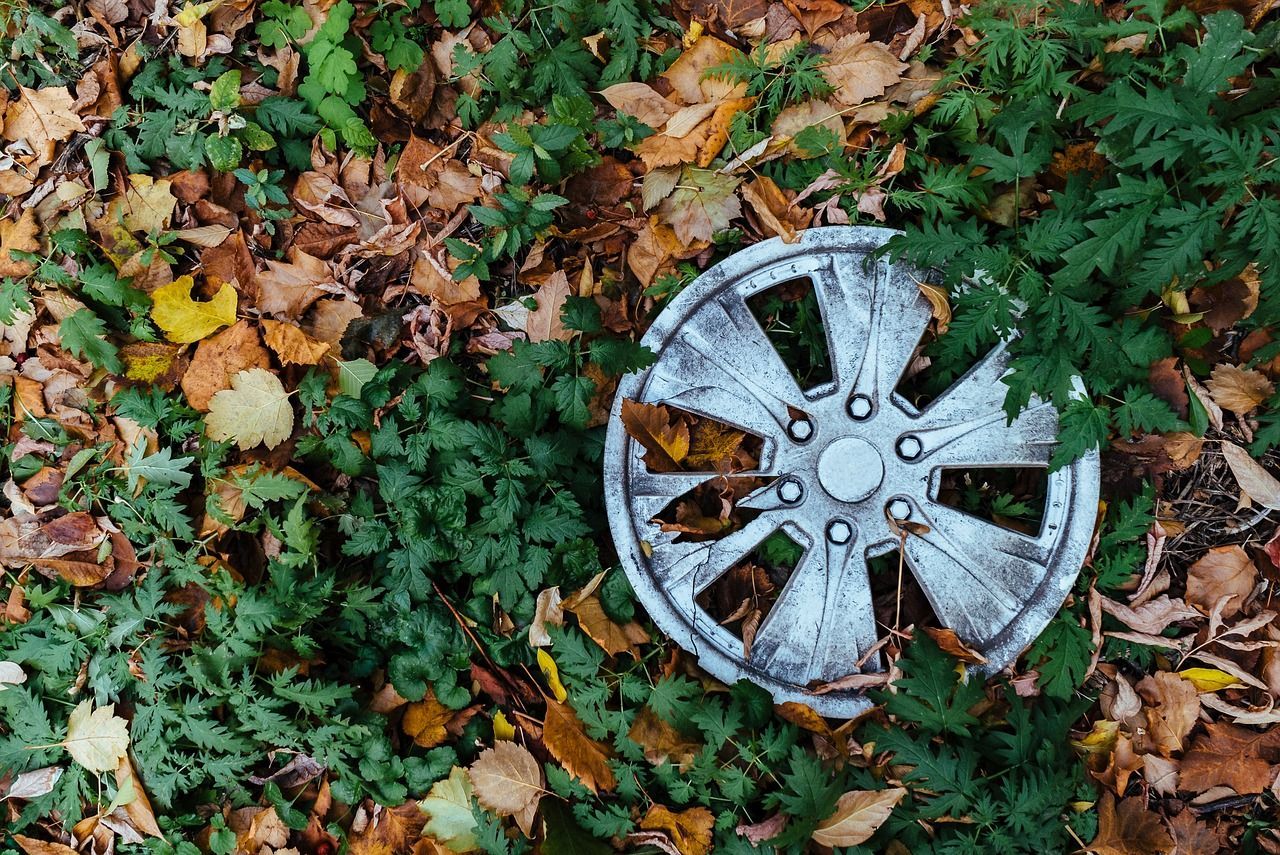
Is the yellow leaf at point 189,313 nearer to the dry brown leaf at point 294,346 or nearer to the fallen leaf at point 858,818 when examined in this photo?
the dry brown leaf at point 294,346

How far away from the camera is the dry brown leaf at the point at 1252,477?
9.12 ft

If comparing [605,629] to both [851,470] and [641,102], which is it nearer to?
[851,470]

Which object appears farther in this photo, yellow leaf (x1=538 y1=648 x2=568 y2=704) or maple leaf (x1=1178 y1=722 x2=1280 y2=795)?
Result: yellow leaf (x1=538 y1=648 x2=568 y2=704)

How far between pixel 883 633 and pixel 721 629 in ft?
1.80

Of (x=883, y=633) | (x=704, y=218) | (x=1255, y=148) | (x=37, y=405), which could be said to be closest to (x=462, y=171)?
(x=704, y=218)

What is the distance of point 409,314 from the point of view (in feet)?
10.2

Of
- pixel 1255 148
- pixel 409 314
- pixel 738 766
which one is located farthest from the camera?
Answer: pixel 409 314

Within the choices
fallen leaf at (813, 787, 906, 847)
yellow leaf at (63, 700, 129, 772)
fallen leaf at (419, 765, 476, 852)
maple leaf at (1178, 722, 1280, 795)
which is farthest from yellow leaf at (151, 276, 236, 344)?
maple leaf at (1178, 722, 1280, 795)

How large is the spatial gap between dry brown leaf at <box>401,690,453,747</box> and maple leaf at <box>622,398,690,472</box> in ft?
3.70

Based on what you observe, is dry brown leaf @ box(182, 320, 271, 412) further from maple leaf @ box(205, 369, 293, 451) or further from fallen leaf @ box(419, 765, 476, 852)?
fallen leaf @ box(419, 765, 476, 852)

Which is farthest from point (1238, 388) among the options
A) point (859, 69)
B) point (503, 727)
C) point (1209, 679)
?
point (503, 727)

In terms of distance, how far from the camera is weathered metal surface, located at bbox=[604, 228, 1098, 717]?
8.87ft

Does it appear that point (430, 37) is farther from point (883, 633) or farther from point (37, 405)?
point (883, 633)

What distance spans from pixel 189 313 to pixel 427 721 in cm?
171
